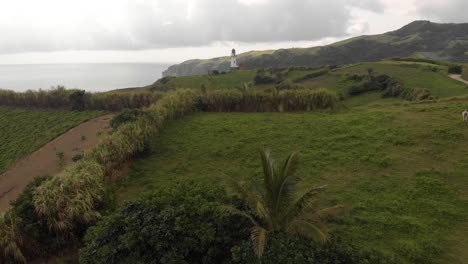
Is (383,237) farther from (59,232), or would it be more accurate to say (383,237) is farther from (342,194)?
(59,232)

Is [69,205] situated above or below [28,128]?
below

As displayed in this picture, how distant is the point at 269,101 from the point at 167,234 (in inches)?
503

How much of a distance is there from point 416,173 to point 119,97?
56.6 ft

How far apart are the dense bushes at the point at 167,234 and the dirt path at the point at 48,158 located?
292 inches

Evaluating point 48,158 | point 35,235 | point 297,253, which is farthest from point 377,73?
point 35,235

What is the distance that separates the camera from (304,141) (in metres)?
12.8

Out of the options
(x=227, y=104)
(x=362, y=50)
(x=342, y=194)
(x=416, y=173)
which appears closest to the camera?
(x=342, y=194)

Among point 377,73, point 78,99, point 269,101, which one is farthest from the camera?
point 377,73

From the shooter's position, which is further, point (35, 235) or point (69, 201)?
point (69, 201)

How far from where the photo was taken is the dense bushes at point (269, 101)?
17.4m

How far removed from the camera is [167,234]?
5652 millimetres

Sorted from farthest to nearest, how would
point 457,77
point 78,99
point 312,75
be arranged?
point 312,75, point 457,77, point 78,99

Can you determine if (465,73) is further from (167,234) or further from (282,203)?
(167,234)

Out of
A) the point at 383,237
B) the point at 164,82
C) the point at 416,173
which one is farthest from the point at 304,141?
the point at 164,82
